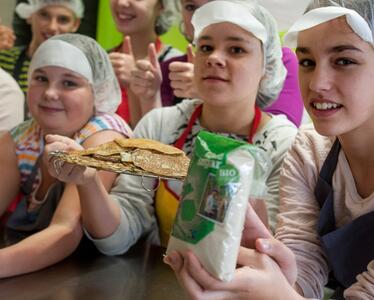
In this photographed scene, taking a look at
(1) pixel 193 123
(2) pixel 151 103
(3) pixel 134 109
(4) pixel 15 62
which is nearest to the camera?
(1) pixel 193 123

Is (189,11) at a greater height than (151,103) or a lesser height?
greater

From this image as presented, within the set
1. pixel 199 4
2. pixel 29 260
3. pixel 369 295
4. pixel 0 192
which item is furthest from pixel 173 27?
pixel 369 295

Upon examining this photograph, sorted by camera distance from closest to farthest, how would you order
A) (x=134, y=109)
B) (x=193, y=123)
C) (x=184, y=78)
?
(x=193, y=123), (x=184, y=78), (x=134, y=109)

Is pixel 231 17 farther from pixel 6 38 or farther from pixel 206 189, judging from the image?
pixel 6 38

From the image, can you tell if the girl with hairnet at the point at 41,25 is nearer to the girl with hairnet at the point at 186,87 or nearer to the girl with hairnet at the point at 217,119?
the girl with hairnet at the point at 186,87

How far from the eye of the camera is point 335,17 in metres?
0.84

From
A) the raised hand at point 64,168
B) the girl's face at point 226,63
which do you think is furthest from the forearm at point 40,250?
the girl's face at point 226,63

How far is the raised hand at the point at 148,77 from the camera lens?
5.15 ft

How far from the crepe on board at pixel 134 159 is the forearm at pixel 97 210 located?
17 cm

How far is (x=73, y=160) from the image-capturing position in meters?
0.87

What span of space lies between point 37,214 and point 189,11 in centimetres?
74

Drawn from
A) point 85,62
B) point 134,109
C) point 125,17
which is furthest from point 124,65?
point 85,62

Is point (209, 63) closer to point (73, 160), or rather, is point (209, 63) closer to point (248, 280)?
point (73, 160)

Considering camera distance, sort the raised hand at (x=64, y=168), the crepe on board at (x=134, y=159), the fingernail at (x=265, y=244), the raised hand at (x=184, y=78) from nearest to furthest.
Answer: the fingernail at (x=265, y=244) → the crepe on board at (x=134, y=159) → the raised hand at (x=64, y=168) → the raised hand at (x=184, y=78)
